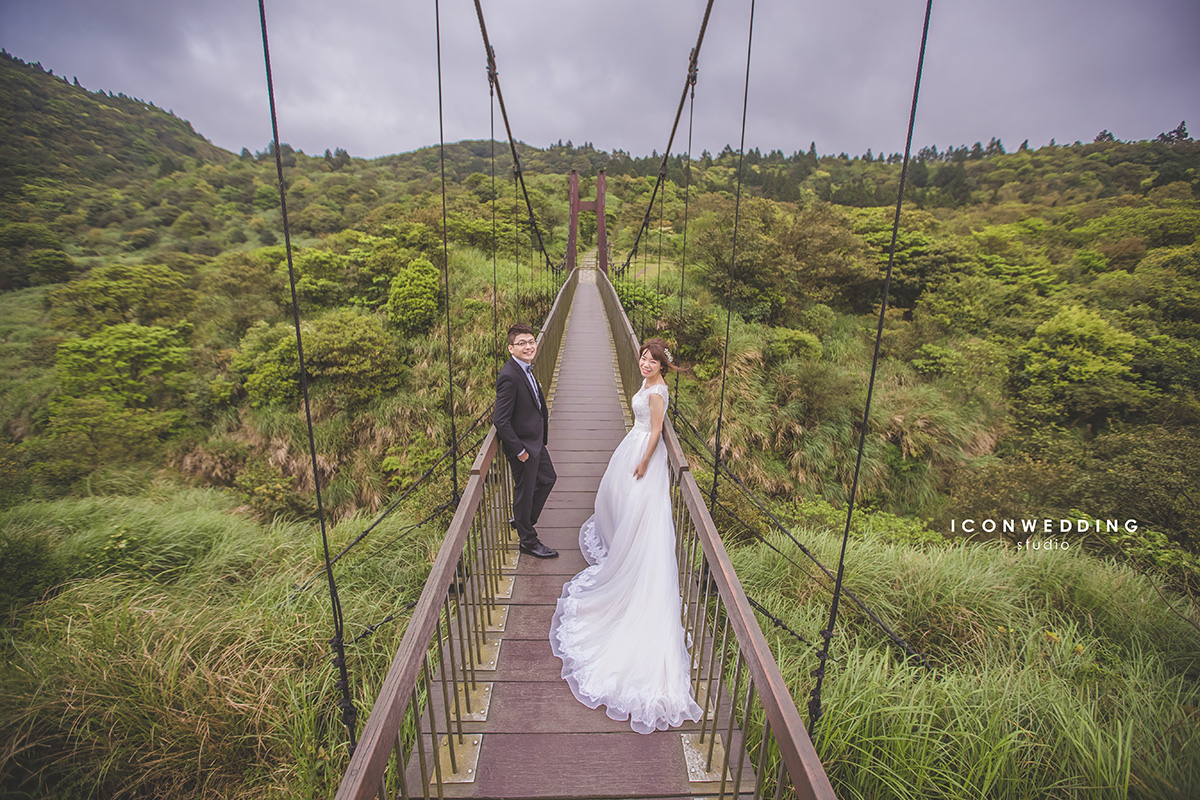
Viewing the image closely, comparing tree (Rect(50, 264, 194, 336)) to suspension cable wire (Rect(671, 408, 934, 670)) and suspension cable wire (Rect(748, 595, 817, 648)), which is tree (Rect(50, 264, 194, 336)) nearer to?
suspension cable wire (Rect(748, 595, 817, 648))

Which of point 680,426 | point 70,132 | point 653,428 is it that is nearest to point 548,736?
point 653,428

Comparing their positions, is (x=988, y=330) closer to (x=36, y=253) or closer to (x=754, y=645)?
(x=754, y=645)

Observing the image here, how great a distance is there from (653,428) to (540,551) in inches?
51.2

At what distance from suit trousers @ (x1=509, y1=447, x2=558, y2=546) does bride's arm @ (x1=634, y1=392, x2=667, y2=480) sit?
0.80m

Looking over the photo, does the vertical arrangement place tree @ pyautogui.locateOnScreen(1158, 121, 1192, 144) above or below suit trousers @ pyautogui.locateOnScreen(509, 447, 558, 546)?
above

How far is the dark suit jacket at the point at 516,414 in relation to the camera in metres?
3.08

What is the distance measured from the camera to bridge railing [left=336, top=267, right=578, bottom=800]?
4.11 feet

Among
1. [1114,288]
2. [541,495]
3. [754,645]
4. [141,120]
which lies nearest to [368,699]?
[541,495]

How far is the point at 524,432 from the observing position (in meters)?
3.27

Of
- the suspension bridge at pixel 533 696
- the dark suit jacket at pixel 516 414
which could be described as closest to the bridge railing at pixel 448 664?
the suspension bridge at pixel 533 696

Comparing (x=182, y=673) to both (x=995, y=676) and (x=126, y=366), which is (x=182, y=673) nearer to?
(x=995, y=676)

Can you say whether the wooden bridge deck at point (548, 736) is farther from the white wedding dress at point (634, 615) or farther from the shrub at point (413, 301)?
the shrub at point (413, 301)

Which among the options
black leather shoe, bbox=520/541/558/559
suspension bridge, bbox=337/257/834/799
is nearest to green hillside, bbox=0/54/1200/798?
suspension bridge, bbox=337/257/834/799

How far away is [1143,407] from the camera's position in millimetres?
9164
